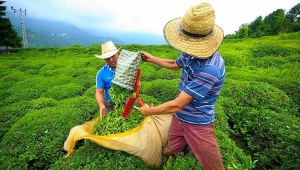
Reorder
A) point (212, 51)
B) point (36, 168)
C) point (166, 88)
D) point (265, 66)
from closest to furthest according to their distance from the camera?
1. point (212, 51)
2. point (36, 168)
3. point (166, 88)
4. point (265, 66)

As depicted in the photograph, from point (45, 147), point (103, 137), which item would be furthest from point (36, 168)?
point (103, 137)

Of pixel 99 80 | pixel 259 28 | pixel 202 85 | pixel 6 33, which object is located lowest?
pixel 99 80

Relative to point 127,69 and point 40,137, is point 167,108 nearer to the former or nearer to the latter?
point 127,69

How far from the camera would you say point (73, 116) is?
6.38 metres

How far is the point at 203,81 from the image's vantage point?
8.86ft

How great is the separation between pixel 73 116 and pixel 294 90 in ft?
25.9

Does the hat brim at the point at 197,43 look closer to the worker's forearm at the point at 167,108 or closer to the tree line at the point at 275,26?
the worker's forearm at the point at 167,108

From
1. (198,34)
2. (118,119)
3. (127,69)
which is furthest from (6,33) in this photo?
(198,34)

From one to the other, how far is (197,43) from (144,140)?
6.90ft

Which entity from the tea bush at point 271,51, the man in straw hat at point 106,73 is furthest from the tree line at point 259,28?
the man in straw hat at point 106,73

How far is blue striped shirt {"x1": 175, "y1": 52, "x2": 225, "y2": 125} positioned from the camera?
2.70 meters

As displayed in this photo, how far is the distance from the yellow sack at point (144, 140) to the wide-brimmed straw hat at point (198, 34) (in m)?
1.89

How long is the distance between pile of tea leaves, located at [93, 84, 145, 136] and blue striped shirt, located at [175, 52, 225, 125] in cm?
116

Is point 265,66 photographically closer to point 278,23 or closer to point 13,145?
point 13,145
